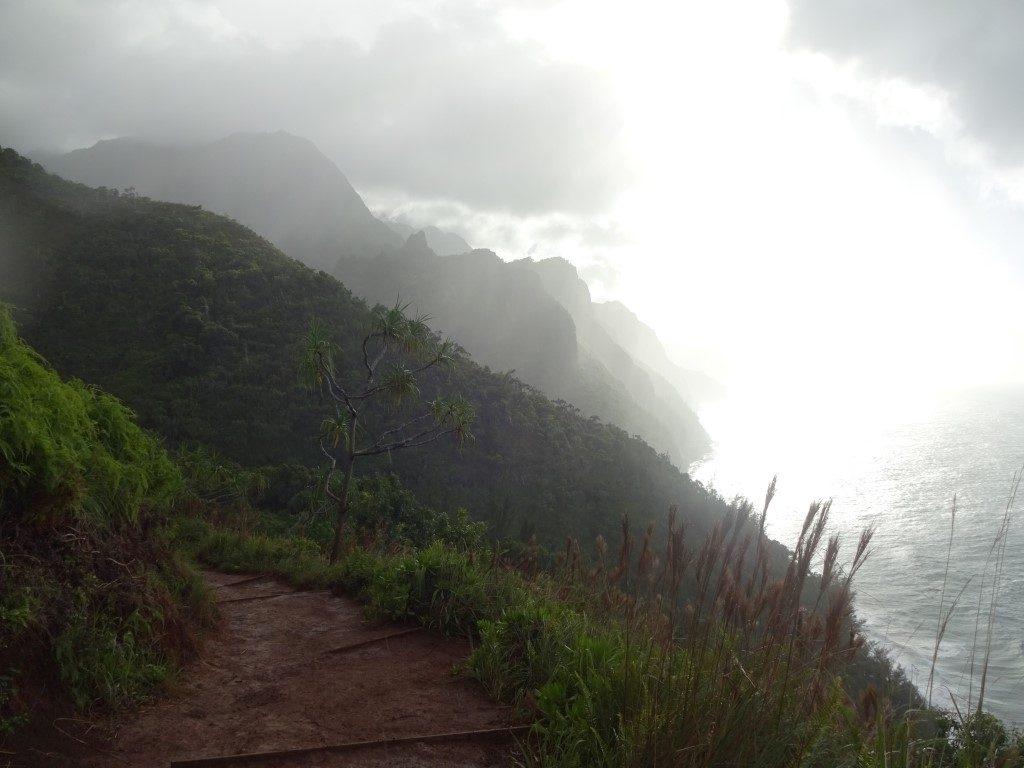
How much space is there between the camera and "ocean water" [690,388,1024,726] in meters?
22.5

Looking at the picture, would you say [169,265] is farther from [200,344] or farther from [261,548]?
[261,548]

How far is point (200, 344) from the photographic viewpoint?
30.7m

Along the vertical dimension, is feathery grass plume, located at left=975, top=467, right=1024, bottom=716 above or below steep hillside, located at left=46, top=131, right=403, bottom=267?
below

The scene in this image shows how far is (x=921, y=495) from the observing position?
43.2 meters

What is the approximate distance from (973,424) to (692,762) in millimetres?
83076

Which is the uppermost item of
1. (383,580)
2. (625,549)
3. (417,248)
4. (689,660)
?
(417,248)

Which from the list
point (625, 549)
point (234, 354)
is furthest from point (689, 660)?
point (234, 354)

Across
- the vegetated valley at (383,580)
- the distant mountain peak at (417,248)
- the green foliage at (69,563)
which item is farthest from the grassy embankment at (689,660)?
the distant mountain peak at (417,248)

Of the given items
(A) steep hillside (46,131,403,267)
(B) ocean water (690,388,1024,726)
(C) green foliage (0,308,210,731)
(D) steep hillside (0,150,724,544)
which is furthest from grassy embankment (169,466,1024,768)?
(A) steep hillside (46,131,403,267)

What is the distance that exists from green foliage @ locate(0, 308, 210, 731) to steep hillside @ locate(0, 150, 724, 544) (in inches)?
766

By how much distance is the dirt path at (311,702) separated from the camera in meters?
3.43

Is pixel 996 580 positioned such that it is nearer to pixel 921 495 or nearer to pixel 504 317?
pixel 921 495

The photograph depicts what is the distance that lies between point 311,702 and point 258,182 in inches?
5999

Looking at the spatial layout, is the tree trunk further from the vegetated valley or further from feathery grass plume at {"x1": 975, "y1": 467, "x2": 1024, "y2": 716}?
feathery grass plume at {"x1": 975, "y1": 467, "x2": 1024, "y2": 716}
